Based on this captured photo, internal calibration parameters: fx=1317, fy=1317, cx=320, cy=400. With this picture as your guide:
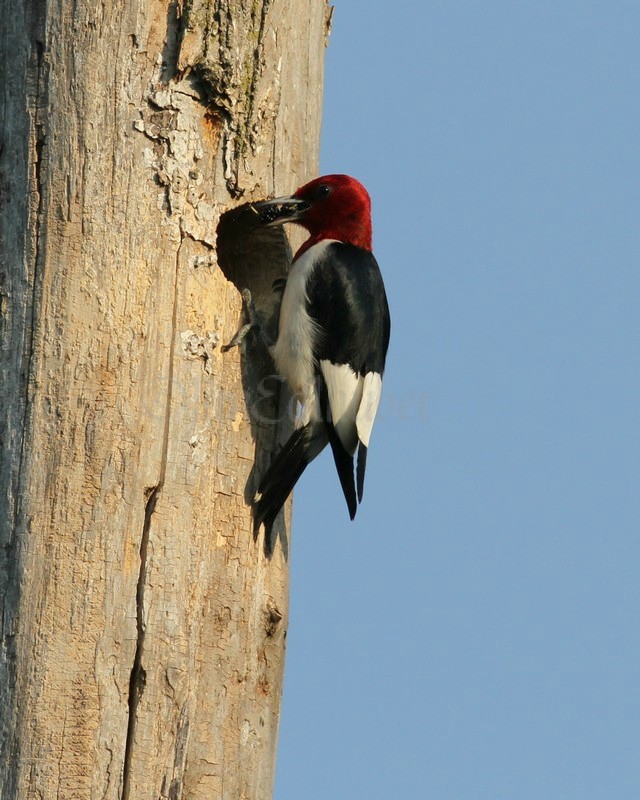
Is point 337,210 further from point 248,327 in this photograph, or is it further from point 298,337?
point 248,327

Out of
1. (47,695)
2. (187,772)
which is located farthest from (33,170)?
(187,772)

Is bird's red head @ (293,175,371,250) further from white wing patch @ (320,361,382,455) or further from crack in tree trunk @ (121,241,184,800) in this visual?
crack in tree trunk @ (121,241,184,800)

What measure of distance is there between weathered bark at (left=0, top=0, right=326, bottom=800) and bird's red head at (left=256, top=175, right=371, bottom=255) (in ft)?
0.92

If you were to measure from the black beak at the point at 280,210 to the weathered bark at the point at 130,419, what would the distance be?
0.11m

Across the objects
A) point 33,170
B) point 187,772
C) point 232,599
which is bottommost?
point 187,772

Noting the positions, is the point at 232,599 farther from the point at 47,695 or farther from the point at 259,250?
the point at 259,250

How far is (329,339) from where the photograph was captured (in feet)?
13.9

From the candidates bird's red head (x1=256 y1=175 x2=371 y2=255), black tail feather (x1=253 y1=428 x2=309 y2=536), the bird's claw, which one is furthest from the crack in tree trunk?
bird's red head (x1=256 y1=175 x2=371 y2=255)

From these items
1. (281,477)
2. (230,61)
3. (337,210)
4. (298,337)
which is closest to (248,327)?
(298,337)

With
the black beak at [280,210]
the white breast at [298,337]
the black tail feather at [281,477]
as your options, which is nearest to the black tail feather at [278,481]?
the black tail feather at [281,477]

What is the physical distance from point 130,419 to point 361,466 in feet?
3.19

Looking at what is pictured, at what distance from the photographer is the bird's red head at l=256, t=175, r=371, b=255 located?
164 inches

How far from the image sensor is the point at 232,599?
11.7 ft

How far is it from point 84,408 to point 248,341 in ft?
2.30
